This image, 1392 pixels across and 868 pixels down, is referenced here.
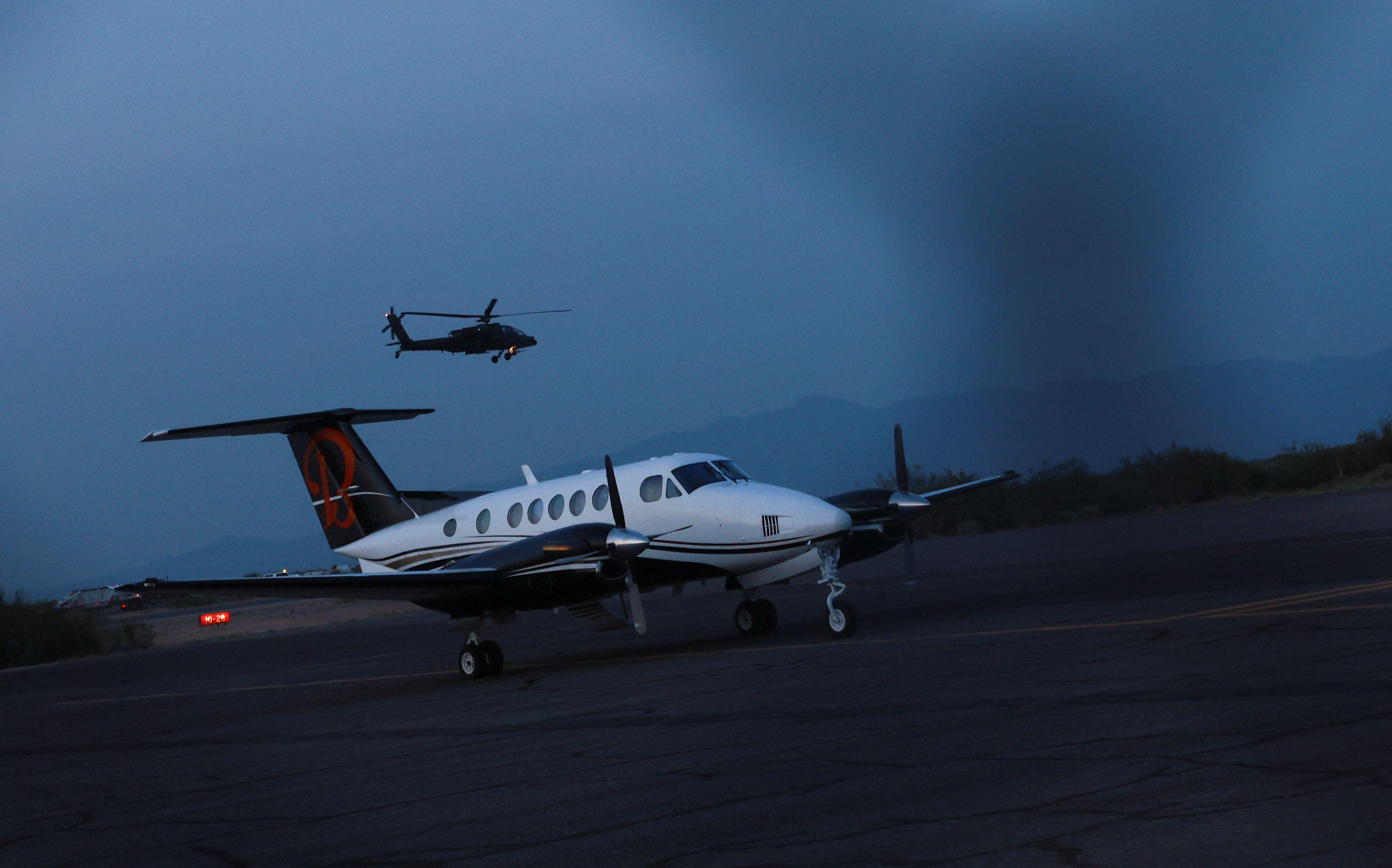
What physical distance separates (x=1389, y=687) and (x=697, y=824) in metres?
5.22

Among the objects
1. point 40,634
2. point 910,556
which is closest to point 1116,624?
point 910,556

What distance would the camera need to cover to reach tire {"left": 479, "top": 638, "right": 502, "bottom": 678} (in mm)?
17500

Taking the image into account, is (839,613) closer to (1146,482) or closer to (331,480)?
(331,480)

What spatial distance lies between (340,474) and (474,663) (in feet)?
22.6

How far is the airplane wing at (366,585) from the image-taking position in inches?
637

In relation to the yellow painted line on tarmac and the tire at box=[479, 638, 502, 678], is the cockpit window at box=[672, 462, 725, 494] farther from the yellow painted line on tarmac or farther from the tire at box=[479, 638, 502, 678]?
the tire at box=[479, 638, 502, 678]

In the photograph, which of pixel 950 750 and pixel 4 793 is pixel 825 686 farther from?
pixel 4 793

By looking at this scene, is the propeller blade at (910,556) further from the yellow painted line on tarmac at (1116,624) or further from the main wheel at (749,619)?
the yellow painted line on tarmac at (1116,624)

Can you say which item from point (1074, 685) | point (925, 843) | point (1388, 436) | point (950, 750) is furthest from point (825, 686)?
point (1388, 436)

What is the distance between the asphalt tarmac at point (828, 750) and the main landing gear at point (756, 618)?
0.53 meters

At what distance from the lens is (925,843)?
19.2 feet

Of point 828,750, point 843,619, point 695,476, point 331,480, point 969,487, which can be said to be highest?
point 331,480

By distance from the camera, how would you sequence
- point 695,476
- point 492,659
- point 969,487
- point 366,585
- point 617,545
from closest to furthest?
point 617,545 → point 366,585 → point 492,659 → point 695,476 → point 969,487

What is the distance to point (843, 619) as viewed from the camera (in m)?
16.4
